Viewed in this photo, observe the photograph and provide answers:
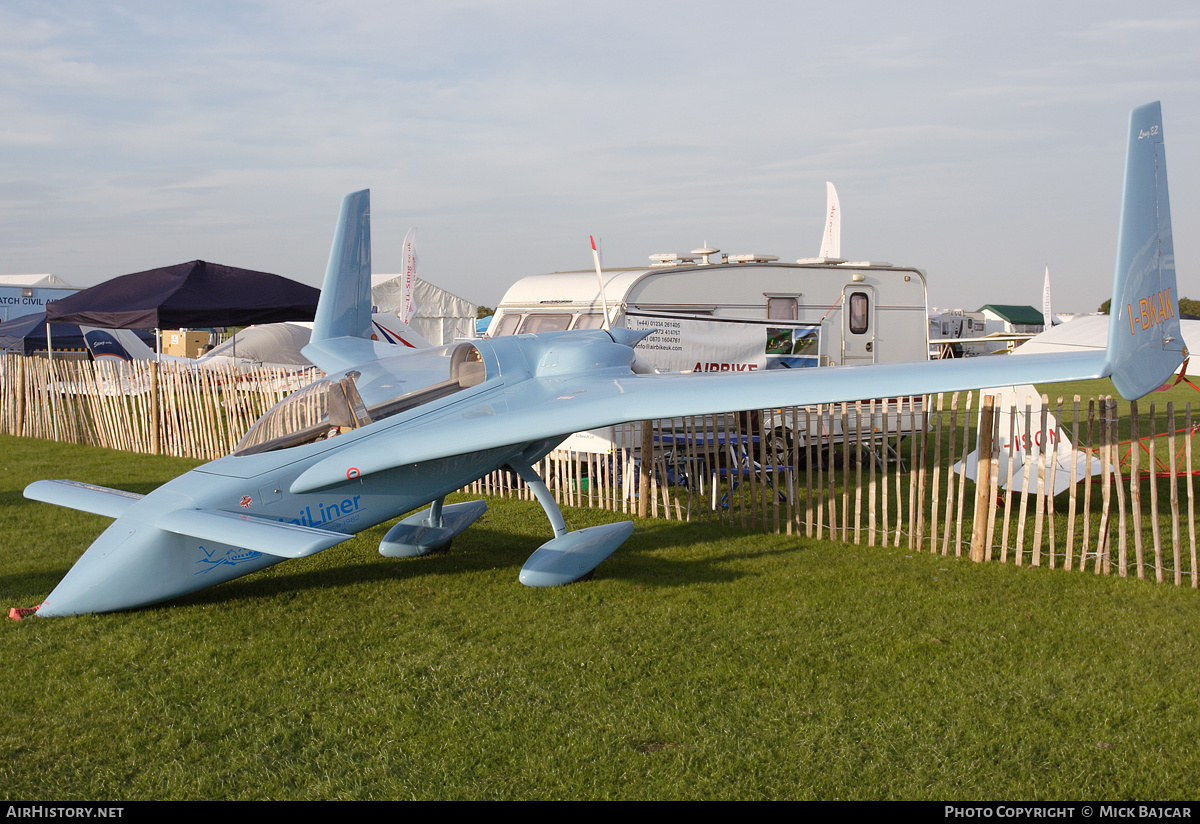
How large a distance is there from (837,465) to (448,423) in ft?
28.5

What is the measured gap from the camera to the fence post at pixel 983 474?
761 centimetres

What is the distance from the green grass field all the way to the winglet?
9.90 feet

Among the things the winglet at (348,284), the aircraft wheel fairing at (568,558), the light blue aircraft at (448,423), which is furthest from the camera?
the winglet at (348,284)

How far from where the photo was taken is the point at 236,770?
419cm

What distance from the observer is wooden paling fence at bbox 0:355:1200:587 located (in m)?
7.53

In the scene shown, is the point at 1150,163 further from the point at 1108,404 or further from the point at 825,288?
the point at 825,288

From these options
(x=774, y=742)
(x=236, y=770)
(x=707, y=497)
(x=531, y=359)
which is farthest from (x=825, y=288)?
(x=236, y=770)

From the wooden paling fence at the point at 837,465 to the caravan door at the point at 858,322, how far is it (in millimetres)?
969

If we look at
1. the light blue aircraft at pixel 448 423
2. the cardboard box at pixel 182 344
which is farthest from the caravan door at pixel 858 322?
the cardboard box at pixel 182 344

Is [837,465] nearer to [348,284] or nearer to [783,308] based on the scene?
[783,308]

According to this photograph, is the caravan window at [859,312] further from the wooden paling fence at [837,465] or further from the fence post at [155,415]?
the fence post at [155,415]

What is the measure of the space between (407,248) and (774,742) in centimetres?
3036

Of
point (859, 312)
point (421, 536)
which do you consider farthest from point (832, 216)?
point (421, 536)

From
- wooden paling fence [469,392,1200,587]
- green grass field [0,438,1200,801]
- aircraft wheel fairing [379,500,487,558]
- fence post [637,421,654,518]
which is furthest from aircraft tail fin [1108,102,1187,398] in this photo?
aircraft wheel fairing [379,500,487,558]
